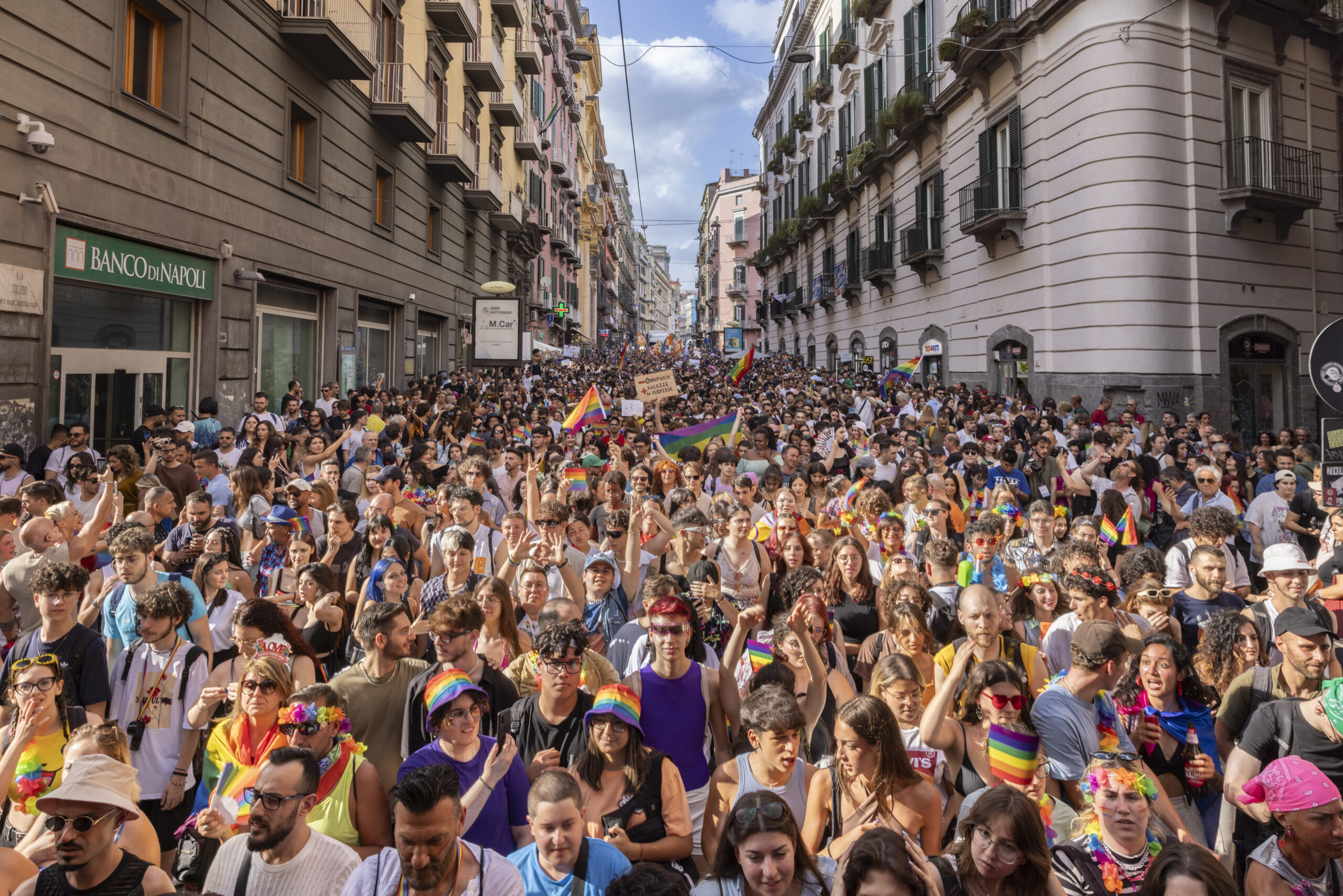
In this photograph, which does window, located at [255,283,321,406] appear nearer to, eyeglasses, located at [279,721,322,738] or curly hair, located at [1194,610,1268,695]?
eyeglasses, located at [279,721,322,738]

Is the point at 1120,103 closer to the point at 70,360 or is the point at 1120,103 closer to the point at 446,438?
the point at 446,438

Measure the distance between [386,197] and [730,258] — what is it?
86.7m

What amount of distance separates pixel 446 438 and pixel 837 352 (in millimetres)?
27815

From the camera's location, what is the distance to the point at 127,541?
468cm

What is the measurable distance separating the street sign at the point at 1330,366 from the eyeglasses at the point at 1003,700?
192 inches

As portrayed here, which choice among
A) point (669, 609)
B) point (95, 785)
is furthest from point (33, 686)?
point (669, 609)

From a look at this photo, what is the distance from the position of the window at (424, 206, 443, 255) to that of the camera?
21.5m

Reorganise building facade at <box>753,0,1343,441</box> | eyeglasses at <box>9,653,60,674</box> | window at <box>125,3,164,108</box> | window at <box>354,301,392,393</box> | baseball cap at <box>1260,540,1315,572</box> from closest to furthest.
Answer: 1. eyeglasses at <box>9,653,60,674</box>
2. baseball cap at <box>1260,540,1315,572</box>
3. window at <box>125,3,164,108</box>
4. building facade at <box>753,0,1343,441</box>
5. window at <box>354,301,392,393</box>

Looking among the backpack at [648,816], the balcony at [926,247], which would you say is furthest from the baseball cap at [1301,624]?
the balcony at [926,247]

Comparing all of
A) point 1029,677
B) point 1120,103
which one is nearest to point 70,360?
point 1029,677

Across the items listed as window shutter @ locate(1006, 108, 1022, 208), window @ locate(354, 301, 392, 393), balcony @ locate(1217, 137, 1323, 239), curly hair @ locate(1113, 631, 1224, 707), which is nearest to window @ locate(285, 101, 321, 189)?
window @ locate(354, 301, 392, 393)

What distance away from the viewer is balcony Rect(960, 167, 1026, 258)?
18953 millimetres

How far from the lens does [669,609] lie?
13.4 ft

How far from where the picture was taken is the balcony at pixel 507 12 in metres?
28.9
